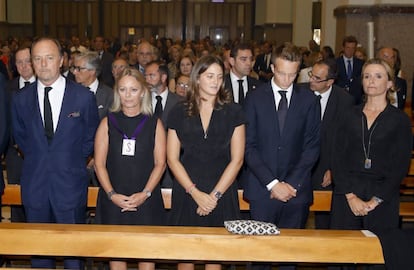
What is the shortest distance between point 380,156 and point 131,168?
69.9 inches

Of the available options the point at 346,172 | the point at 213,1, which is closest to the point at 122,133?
the point at 346,172

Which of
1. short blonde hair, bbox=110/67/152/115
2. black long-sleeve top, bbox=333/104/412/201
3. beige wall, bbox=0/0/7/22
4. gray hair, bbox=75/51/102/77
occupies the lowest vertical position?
black long-sleeve top, bbox=333/104/412/201

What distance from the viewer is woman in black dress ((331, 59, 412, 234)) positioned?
14.7 ft

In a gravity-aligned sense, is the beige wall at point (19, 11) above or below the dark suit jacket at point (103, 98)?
above

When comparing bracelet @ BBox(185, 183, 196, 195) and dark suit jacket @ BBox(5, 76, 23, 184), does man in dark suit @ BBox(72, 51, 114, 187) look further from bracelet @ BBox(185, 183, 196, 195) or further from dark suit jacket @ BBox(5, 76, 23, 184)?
bracelet @ BBox(185, 183, 196, 195)

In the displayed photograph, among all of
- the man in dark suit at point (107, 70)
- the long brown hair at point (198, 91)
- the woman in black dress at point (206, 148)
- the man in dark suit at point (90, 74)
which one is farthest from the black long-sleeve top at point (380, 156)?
the man in dark suit at point (107, 70)

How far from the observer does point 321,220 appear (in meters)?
6.05

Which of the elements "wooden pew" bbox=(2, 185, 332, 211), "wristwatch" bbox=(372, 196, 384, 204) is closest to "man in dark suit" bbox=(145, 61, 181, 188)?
"wooden pew" bbox=(2, 185, 332, 211)

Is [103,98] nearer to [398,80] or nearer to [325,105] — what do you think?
[325,105]

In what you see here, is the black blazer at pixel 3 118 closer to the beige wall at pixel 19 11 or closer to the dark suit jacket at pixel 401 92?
the dark suit jacket at pixel 401 92

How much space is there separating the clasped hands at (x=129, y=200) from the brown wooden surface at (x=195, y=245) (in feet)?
2.20

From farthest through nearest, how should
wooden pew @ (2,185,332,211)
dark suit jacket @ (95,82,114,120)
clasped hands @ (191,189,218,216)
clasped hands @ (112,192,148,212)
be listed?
1. dark suit jacket @ (95,82,114,120)
2. wooden pew @ (2,185,332,211)
3. clasped hands @ (112,192,148,212)
4. clasped hands @ (191,189,218,216)

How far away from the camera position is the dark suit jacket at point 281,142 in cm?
450

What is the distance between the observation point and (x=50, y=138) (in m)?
4.40
